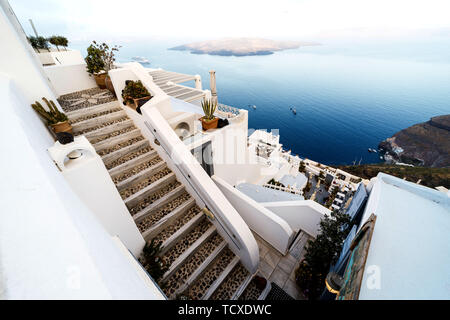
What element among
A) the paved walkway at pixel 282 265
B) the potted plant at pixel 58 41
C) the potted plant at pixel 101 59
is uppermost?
the potted plant at pixel 58 41

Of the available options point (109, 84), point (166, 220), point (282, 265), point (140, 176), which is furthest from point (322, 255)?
point (109, 84)

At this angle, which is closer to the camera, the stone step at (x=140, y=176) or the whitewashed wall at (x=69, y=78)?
the stone step at (x=140, y=176)

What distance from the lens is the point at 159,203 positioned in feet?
14.1

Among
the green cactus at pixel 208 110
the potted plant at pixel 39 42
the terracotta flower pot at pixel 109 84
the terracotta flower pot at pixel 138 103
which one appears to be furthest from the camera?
the potted plant at pixel 39 42

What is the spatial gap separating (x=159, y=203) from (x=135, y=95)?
11.3ft

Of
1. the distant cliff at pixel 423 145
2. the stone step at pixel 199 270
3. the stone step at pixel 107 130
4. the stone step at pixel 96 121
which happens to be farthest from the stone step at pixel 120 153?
the distant cliff at pixel 423 145

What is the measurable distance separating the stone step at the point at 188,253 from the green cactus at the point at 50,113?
4.45 meters

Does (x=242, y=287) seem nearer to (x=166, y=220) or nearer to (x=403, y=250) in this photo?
(x=166, y=220)

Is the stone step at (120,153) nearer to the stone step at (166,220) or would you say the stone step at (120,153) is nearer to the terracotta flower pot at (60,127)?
the terracotta flower pot at (60,127)

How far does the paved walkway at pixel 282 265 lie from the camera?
4.34 metres

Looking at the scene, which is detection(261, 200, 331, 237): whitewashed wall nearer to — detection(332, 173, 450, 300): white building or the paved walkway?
the paved walkway

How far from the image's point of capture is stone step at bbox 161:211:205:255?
3.93 meters

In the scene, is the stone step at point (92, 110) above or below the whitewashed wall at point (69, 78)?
below

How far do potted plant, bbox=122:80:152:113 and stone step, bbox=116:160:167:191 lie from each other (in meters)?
1.80
